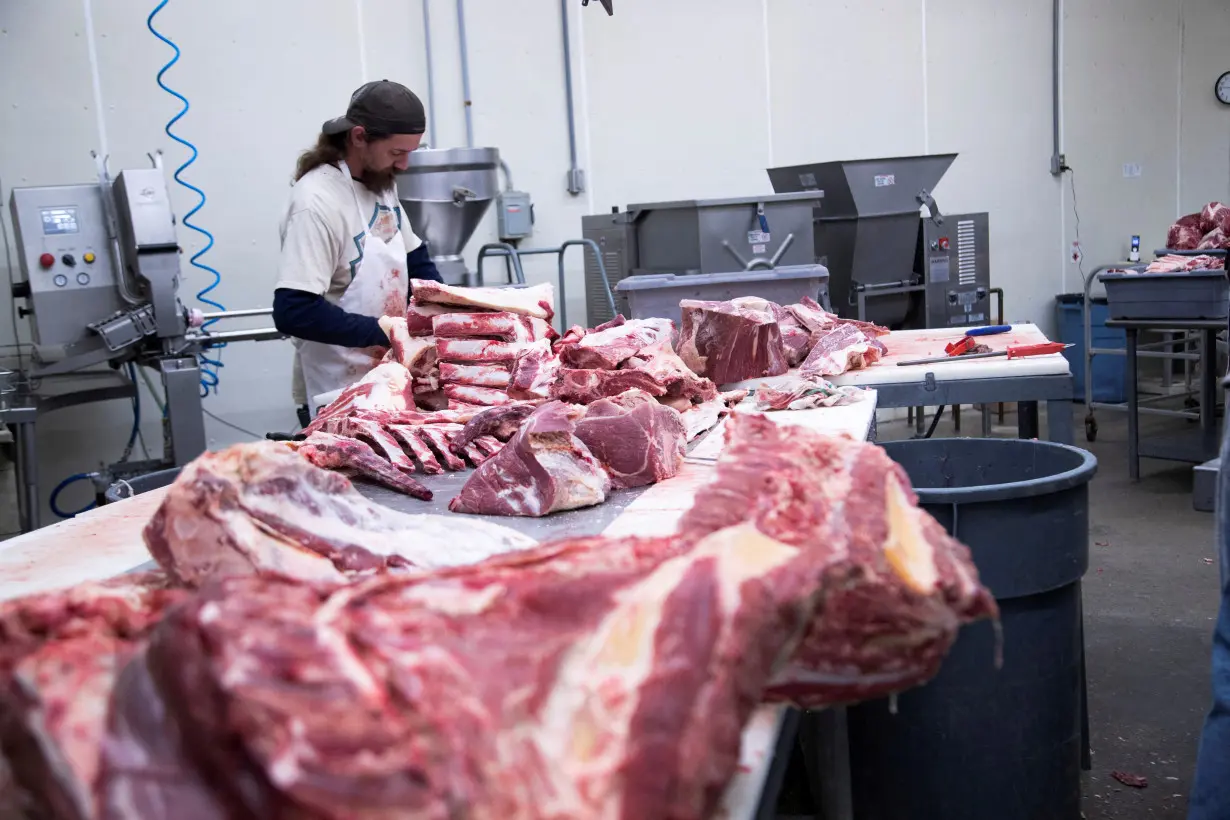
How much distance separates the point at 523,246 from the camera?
7.56m

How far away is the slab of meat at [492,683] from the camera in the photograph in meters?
0.81

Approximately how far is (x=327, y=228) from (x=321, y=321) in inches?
15.3

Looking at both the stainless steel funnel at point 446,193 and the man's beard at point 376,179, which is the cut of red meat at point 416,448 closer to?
the man's beard at point 376,179

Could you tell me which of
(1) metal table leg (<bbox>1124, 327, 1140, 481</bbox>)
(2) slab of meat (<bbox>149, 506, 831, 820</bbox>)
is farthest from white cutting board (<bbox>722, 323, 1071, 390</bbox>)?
(1) metal table leg (<bbox>1124, 327, 1140, 481</bbox>)

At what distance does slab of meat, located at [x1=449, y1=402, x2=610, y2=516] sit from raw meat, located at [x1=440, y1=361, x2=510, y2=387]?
882 mm

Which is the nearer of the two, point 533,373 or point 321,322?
point 533,373

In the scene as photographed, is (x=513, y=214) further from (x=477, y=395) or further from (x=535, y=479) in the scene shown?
(x=535, y=479)

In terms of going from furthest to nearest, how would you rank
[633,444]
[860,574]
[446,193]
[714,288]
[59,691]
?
[446,193] < [714,288] < [633,444] < [860,574] < [59,691]

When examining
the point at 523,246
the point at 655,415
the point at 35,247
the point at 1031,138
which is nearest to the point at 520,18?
the point at 523,246

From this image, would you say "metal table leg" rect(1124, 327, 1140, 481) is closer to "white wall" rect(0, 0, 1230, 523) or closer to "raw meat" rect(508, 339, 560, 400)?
"white wall" rect(0, 0, 1230, 523)

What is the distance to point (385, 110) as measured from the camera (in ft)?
12.9

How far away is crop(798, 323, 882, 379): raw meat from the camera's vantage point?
11.8ft

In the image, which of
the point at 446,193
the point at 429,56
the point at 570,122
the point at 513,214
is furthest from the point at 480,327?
the point at 570,122

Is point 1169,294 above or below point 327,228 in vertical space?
below
